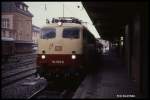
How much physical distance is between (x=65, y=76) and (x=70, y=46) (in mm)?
1442

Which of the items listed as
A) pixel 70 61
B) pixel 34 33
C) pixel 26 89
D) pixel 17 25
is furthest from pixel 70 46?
pixel 34 33

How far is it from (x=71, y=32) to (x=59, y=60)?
1.63m

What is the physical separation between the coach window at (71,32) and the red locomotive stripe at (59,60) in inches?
43.7

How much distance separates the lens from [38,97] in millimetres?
12984

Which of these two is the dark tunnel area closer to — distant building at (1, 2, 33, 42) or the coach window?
the coach window

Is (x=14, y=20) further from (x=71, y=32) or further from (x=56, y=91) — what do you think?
(x=56, y=91)

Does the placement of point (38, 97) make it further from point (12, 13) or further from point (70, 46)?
point (12, 13)

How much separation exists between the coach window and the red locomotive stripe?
1.11 metres

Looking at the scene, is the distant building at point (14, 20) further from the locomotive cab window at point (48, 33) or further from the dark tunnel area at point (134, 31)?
the locomotive cab window at point (48, 33)

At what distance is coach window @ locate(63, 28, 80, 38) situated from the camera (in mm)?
15814

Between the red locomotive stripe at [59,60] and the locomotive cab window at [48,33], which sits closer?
the red locomotive stripe at [59,60]

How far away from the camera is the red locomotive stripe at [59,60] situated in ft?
49.5

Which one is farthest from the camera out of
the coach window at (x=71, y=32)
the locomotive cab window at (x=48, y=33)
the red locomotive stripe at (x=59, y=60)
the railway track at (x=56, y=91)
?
the locomotive cab window at (x=48, y=33)

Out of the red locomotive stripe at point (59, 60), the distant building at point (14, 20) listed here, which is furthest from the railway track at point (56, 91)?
the distant building at point (14, 20)
